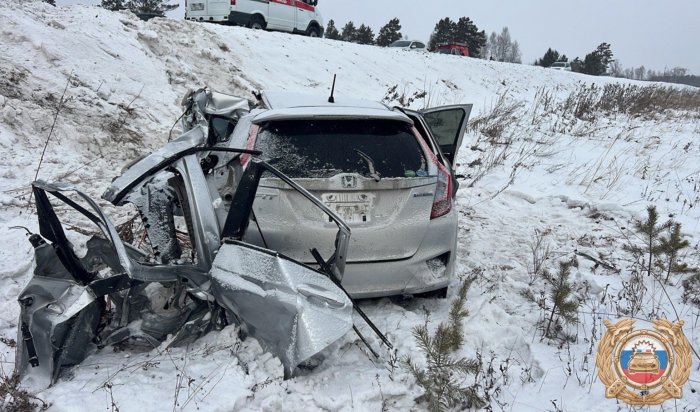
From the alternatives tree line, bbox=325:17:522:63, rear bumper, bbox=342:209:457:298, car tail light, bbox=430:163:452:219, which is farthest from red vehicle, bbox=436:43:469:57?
rear bumper, bbox=342:209:457:298

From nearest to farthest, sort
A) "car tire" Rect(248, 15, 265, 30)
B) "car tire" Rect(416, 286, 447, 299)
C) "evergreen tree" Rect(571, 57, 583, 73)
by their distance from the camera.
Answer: "car tire" Rect(416, 286, 447, 299) → "car tire" Rect(248, 15, 265, 30) → "evergreen tree" Rect(571, 57, 583, 73)

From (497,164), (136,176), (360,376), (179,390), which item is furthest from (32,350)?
(497,164)

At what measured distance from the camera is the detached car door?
4805 millimetres

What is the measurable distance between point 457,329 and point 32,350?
2.29 metres

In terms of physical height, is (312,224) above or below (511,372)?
above

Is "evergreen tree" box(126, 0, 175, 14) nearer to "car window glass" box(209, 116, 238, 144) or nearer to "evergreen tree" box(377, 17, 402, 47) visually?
"evergreen tree" box(377, 17, 402, 47)

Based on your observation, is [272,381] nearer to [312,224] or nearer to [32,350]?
[312,224]

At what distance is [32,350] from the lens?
228 cm

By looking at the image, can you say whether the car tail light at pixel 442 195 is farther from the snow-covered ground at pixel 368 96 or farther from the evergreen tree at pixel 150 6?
the evergreen tree at pixel 150 6

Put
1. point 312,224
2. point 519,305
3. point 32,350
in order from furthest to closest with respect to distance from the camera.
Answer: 1. point 519,305
2. point 312,224
3. point 32,350

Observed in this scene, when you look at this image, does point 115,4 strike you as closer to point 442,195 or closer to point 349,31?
point 349,31

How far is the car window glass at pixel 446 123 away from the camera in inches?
192

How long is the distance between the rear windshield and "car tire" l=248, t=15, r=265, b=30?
14.2m

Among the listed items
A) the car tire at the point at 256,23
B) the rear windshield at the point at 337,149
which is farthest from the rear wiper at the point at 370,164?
the car tire at the point at 256,23
